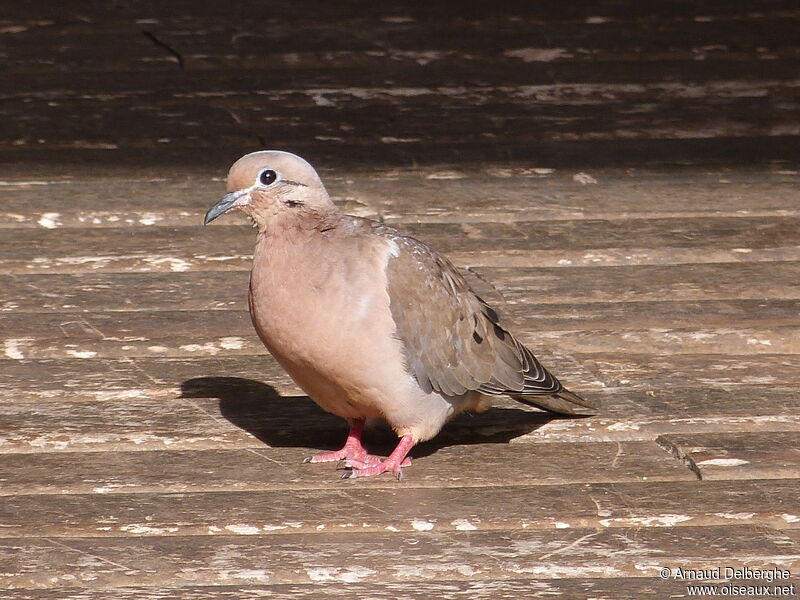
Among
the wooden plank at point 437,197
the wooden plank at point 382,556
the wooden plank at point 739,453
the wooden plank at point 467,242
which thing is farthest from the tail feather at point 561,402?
the wooden plank at point 437,197

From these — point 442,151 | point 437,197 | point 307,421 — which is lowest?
point 307,421

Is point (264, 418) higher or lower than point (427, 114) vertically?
lower

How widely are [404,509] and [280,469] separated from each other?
15.7 inches

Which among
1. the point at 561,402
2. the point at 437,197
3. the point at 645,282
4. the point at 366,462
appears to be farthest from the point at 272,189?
the point at 437,197

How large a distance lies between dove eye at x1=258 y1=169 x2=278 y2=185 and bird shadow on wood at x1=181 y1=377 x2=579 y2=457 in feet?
2.30

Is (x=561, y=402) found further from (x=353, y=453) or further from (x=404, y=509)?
(x=404, y=509)

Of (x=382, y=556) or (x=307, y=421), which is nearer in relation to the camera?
(x=382, y=556)

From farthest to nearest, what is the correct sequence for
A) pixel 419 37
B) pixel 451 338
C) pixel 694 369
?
pixel 419 37 → pixel 694 369 → pixel 451 338

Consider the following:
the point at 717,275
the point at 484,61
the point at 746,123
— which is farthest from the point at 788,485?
the point at 484,61

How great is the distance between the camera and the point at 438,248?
5.06m

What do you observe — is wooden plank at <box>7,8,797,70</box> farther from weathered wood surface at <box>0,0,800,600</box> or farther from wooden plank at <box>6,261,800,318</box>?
wooden plank at <box>6,261,800,318</box>

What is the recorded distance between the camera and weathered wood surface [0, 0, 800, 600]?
3078 millimetres

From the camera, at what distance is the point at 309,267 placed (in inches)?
137

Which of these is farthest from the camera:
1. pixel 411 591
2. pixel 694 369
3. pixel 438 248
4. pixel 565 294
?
pixel 438 248
